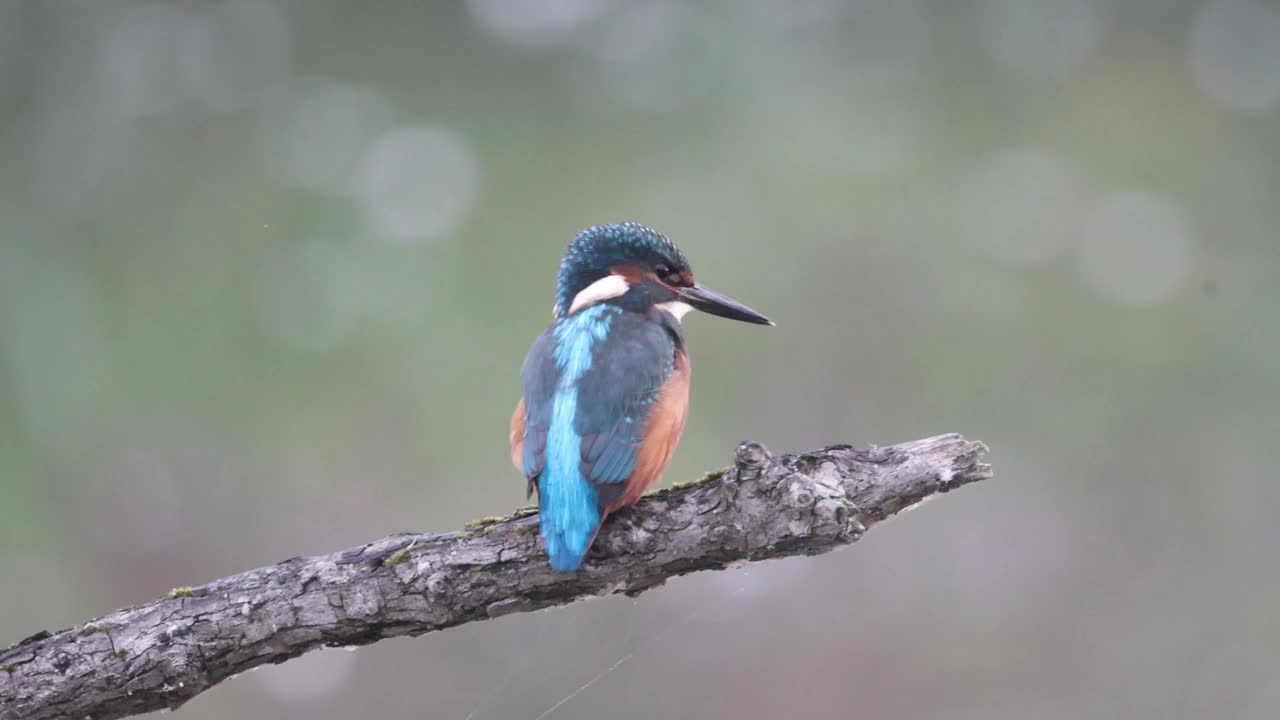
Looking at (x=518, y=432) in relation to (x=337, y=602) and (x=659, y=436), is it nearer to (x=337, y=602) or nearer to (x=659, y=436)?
(x=659, y=436)

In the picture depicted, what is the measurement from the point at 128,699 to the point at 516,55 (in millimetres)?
2905

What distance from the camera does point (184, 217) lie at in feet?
13.5

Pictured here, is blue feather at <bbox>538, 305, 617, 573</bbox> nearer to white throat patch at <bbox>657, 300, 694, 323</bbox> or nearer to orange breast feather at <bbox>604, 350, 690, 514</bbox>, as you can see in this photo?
orange breast feather at <bbox>604, 350, 690, 514</bbox>

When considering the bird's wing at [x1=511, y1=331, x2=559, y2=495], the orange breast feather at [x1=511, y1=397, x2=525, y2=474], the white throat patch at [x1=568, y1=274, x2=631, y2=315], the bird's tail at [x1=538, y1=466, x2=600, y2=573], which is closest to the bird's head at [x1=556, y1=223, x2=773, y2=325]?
the white throat patch at [x1=568, y1=274, x2=631, y2=315]

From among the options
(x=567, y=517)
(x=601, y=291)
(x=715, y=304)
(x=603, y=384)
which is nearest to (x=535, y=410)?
(x=603, y=384)

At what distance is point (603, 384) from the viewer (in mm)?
1958

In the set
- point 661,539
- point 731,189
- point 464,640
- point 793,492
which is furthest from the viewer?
point 731,189

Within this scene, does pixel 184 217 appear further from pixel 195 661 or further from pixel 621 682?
pixel 195 661

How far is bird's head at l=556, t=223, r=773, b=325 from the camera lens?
235 cm

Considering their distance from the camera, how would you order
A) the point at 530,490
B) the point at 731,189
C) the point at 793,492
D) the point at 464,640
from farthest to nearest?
the point at 731,189 → the point at 464,640 → the point at 530,490 → the point at 793,492

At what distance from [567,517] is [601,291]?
0.70 metres

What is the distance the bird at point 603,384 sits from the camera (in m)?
1.80

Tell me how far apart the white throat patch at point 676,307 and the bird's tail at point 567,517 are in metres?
0.64

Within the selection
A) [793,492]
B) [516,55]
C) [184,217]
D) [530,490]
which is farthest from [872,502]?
[184,217]
